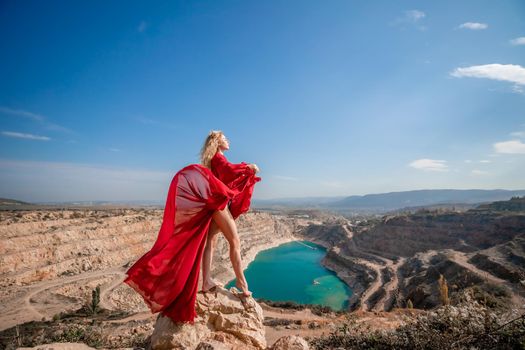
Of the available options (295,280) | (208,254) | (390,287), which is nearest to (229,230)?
(208,254)

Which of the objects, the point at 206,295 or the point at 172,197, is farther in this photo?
the point at 206,295

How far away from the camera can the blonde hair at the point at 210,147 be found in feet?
14.5

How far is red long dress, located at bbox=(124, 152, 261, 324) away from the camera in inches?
157

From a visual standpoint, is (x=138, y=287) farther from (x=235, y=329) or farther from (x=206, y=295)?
(x=235, y=329)

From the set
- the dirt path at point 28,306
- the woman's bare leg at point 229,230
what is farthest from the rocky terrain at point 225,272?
the woman's bare leg at point 229,230

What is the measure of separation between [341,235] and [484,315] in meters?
77.5

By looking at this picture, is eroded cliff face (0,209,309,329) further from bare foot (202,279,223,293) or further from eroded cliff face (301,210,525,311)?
bare foot (202,279,223,293)

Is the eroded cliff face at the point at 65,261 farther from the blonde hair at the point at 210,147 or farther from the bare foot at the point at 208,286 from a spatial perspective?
the blonde hair at the point at 210,147

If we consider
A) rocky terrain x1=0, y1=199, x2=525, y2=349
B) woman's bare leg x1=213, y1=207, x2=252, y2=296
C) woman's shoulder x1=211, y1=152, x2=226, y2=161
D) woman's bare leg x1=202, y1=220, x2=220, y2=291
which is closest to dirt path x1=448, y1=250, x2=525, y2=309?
rocky terrain x1=0, y1=199, x2=525, y2=349

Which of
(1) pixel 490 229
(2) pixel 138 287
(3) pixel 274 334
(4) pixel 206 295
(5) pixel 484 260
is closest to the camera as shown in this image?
(2) pixel 138 287

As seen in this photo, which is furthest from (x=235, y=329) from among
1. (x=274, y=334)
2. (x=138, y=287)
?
(x=274, y=334)

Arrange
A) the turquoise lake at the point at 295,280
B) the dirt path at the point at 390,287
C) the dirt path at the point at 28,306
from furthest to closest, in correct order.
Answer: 1. the turquoise lake at the point at 295,280
2. the dirt path at the point at 390,287
3. the dirt path at the point at 28,306

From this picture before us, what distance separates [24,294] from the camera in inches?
952

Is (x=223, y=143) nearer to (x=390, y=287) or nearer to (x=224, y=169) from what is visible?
(x=224, y=169)
